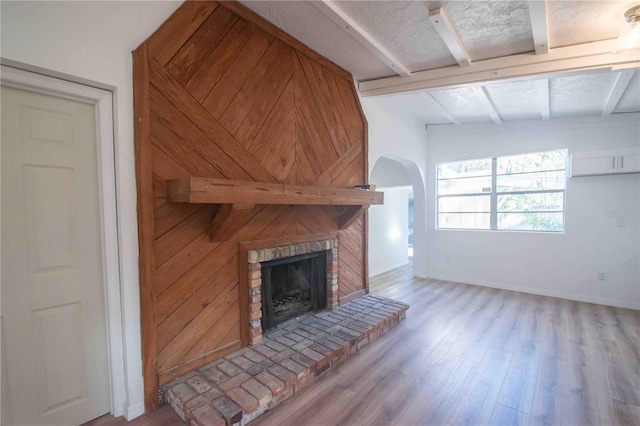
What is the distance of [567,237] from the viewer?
4.35 m

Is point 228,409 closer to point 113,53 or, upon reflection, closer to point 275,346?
point 275,346

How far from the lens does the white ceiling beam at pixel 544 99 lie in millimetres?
3181

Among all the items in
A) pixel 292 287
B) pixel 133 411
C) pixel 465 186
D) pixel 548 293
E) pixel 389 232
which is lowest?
pixel 548 293

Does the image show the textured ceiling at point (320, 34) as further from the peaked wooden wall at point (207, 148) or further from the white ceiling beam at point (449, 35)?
the white ceiling beam at point (449, 35)

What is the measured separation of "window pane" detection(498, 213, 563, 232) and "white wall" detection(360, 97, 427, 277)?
1.30 metres

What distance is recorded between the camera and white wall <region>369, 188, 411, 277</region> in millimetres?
5789

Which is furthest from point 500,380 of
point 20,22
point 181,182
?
point 20,22

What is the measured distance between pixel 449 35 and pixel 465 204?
3.55 meters

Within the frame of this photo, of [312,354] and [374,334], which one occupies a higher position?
[312,354]

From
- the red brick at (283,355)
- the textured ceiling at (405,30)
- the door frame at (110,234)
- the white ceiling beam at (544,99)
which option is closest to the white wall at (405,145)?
the textured ceiling at (405,30)

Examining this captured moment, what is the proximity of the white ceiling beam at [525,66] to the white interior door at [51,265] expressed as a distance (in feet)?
9.74

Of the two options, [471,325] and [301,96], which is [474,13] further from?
[471,325]

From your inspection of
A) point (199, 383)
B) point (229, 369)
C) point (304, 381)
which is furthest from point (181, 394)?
point (304, 381)

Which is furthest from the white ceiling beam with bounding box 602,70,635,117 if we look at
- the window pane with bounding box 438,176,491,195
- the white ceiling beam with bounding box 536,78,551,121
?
the window pane with bounding box 438,176,491,195
